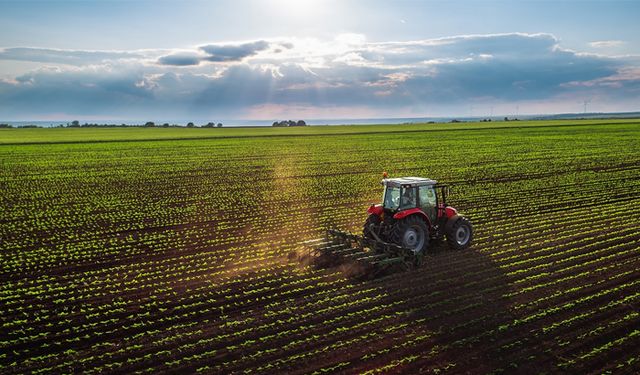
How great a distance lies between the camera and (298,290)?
12.1 metres

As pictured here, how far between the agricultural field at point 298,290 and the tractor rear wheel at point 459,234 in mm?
292

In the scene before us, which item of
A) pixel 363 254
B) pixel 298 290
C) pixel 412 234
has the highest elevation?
pixel 412 234

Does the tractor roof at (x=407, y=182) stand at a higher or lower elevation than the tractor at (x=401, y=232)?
higher

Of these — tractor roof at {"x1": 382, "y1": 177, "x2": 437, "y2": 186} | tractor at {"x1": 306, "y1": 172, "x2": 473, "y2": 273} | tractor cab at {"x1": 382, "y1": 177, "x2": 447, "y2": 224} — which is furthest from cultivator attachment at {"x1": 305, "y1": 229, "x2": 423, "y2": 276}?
tractor roof at {"x1": 382, "y1": 177, "x2": 437, "y2": 186}

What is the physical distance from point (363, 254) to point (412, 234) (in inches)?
60.8

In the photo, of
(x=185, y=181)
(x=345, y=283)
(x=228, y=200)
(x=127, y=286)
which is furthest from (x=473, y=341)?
(x=185, y=181)

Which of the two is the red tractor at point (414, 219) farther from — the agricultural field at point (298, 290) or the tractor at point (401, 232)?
the agricultural field at point (298, 290)

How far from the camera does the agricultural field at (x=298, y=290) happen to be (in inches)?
359

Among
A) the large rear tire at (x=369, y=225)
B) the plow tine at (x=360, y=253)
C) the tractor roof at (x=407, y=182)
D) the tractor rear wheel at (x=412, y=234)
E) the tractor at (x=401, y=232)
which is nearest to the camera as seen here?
the plow tine at (x=360, y=253)

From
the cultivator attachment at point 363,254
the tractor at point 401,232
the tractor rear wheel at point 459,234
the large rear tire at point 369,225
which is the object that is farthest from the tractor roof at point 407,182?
the cultivator attachment at point 363,254

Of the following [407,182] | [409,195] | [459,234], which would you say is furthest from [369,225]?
[459,234]

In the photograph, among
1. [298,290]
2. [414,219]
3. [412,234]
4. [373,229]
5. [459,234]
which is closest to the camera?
[298,290]

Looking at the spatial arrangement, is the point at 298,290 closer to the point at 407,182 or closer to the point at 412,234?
the point at 412,234

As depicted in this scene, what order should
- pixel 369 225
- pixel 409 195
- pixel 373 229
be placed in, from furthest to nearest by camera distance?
pixel 369 225 → pixel 373 229 → pixel 409 195
